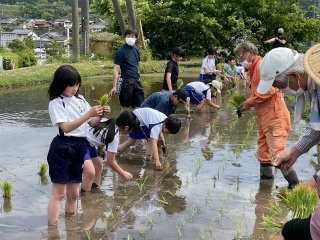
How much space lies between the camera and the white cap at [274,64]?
4.02 meters

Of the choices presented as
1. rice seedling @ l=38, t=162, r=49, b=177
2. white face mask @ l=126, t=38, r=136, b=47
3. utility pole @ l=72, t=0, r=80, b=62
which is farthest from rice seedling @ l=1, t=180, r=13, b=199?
utility pole @ l=72, t=0, r=80, b=62

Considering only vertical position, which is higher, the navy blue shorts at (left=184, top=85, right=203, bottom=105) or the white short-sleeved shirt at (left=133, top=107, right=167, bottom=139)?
the white short-sleeved shirt at (left=133, top=107, right=167, bottom=139)

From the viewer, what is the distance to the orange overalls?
6.52 meters

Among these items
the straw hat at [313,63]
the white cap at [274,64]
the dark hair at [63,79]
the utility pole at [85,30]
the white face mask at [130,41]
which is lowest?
the utility pole at [85,30]

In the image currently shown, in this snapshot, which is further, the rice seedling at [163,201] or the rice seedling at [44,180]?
the rice seedling at [44,180]

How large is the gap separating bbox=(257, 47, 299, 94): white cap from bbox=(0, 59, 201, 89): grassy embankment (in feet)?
41.2

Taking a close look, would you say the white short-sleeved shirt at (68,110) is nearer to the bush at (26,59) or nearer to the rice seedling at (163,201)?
the rice seedling at (163,201)

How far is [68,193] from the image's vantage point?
5395mm

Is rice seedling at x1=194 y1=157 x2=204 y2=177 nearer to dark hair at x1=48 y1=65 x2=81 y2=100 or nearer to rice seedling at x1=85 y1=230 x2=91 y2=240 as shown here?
rice seedling at x1=85 y1=230 x2=91 y2=240

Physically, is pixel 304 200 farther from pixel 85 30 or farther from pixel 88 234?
pixel 85 30

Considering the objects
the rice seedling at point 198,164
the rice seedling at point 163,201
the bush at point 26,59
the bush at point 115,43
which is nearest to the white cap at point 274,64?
the rice seedling at point 163,201

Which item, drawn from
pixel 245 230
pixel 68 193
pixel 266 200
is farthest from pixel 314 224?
pixel 266 200

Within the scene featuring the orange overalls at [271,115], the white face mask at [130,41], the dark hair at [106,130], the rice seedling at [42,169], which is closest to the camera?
the dark hair at [106,130]

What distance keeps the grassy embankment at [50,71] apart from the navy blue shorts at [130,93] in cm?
730
